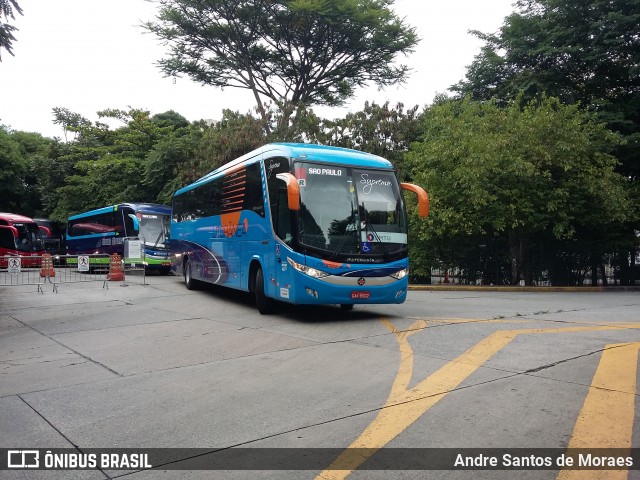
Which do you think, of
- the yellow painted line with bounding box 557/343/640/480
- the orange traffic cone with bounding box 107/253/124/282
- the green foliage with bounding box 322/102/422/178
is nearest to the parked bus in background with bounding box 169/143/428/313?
the yellow painted line with bounding box 557/343/640/480

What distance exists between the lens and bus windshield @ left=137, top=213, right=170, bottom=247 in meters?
28.2

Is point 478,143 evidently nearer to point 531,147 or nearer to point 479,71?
point 531,147

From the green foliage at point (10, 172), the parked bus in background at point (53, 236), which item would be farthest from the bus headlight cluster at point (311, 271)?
the green foliage at point (10, 172)

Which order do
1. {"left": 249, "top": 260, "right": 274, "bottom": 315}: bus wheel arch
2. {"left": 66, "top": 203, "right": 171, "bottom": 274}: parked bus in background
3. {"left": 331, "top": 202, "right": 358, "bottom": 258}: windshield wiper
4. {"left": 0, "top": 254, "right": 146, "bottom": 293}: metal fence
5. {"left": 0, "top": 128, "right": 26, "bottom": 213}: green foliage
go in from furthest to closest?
{"left": 0, "top": 128, "right": 26, "bottom": 213}: green foliage < {"left": 66, "top": 203, "right": 171, "bottom": 274}: parked bus in background < {"left": 0, "top": 254, "right": 146, "bottom": 293}: metal fence < {"left": 249, "top": 260, "right": 274, "bottom": 315}: bus wheel arch < {"left": 331, "top": 202, "right": 358, "bottom": 258}: windshield wiper

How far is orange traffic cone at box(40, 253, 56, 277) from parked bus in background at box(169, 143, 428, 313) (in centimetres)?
1206

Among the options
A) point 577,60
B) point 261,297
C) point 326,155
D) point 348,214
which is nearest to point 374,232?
point 348,214

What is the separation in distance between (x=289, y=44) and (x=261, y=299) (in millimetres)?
22209

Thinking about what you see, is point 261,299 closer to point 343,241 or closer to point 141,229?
point 343,241

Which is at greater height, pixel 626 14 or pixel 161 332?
→ pixel 626 14

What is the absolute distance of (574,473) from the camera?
13.1 feet

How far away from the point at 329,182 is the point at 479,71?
61.5 ft

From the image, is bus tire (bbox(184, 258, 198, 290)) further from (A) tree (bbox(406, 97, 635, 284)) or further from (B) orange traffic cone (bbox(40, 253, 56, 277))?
(A) tree (bbox(406, 97, 635, 284))

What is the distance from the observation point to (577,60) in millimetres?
24281

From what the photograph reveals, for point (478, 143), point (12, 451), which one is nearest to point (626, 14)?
point (478, 143)
